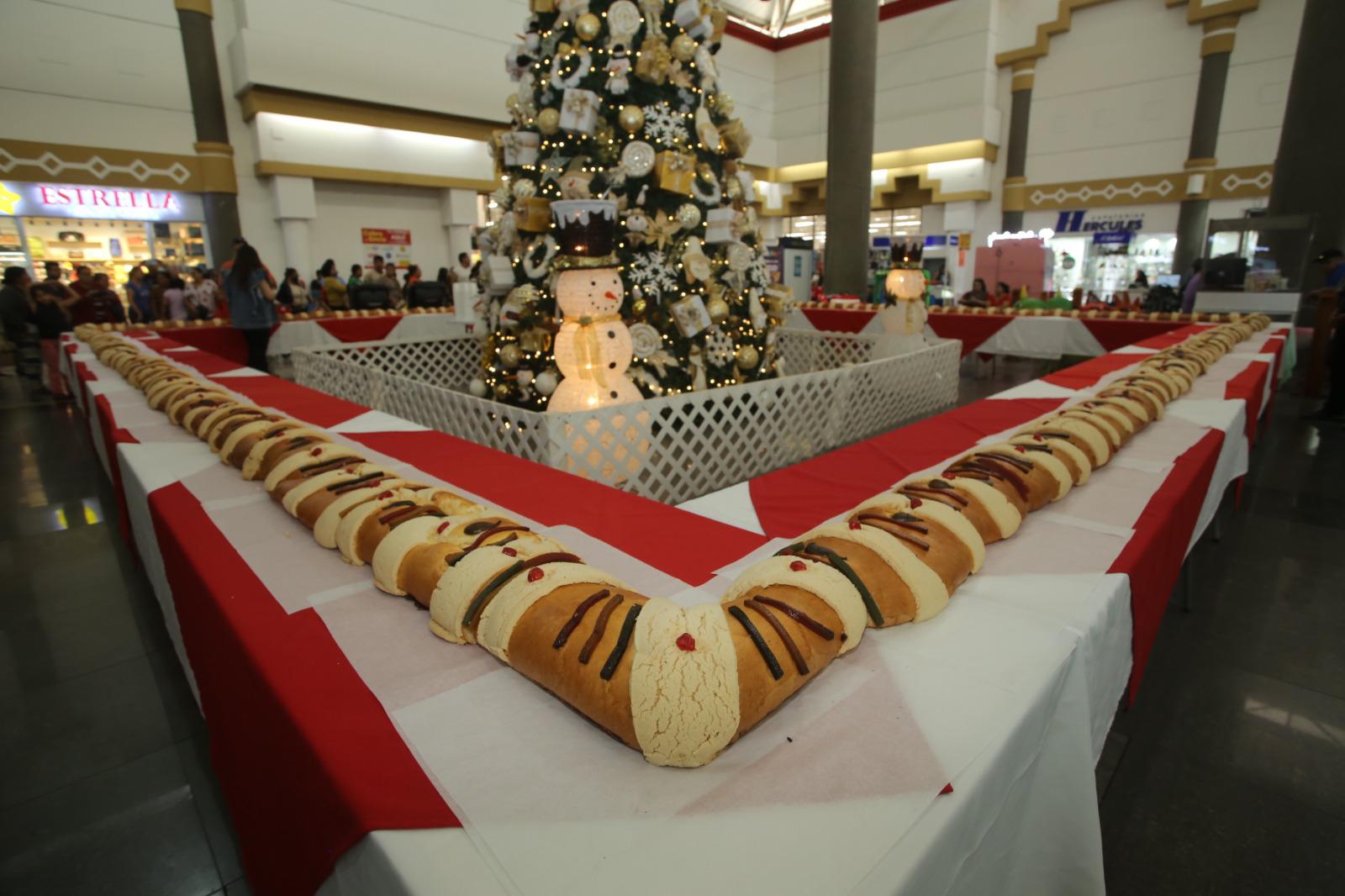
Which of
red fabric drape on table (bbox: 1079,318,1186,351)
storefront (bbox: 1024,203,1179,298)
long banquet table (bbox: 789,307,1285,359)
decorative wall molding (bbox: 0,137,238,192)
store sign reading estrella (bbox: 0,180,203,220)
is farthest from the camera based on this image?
storefront (bbox: 1024,203,1179,298)

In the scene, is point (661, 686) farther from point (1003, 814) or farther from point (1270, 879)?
point (1270, 879)

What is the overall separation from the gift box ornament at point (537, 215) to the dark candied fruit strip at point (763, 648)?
10.8ft

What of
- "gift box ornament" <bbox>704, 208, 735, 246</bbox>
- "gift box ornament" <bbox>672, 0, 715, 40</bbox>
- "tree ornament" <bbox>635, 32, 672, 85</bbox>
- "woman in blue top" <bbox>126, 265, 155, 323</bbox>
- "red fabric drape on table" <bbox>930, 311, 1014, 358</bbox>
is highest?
"gift box ornament" <bbox>672, 0, 715, 40</bbox>

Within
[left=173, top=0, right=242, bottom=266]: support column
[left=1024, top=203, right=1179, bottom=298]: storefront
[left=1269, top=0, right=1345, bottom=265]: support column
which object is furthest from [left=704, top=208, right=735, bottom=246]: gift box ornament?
[left=1024, top=203, right=1179, bottom=298]: storefront

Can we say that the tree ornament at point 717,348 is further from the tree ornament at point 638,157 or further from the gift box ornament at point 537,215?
the gift box ornament at point 537,215

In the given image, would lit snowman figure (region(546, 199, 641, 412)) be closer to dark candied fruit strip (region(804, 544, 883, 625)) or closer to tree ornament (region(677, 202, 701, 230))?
tree ornament (region(677, 202, 701, 230))

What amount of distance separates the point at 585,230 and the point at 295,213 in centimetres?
895

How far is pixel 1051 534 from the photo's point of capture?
1235mm

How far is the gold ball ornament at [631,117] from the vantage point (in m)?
3.40

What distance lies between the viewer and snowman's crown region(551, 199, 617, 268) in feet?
9.18

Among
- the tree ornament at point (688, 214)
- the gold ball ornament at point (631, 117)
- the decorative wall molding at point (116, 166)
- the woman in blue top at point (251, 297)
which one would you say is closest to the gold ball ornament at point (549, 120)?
the gold ball ornament at point (631, 117)

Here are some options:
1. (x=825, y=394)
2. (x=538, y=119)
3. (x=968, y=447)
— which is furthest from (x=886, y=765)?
(x=538, y=119)

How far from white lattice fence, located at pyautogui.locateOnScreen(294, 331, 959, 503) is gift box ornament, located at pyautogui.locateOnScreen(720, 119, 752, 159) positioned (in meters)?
1.45

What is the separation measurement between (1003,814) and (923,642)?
0.22 meters
